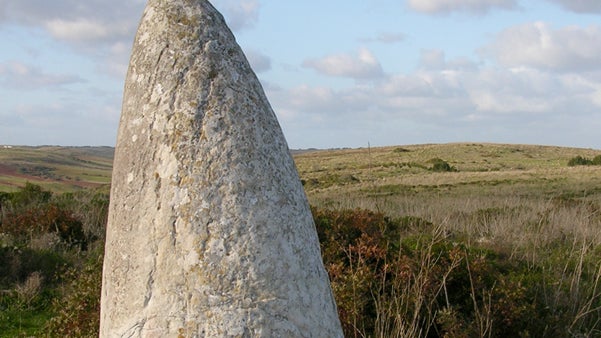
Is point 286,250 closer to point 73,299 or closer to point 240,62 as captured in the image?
point 240,62

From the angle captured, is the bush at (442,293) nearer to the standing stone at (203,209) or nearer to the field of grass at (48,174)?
the standing stone at (203,209)

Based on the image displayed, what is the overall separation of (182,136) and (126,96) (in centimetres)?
46

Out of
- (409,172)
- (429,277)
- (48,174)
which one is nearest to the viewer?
(429,277)

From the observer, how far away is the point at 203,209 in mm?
2590

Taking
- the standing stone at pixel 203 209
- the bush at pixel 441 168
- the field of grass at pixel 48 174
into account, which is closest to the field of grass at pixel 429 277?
the standing stone at pixel 203 209

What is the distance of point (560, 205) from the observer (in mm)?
14727

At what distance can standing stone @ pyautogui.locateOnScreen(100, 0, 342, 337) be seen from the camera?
2.56 meters

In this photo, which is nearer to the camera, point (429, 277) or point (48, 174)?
point (429, 277)

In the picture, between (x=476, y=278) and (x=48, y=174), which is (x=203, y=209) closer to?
(x=476, y=278)

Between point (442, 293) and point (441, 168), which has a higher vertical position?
point (441, 168)

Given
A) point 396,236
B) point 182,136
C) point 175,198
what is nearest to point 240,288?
point 175,198

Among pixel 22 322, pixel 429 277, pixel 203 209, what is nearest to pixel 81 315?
pixel 22 322

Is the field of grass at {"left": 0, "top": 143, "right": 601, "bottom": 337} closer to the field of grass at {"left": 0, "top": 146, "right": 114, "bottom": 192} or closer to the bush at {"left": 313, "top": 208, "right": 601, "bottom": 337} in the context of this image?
the bush at {"left": 313, "top": 208, "right": 601, "bottom": 337}

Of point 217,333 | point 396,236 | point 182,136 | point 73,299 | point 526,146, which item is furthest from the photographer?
point 526,146
